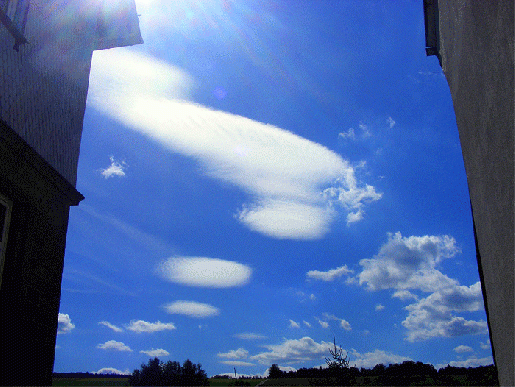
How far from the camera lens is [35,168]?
633cm

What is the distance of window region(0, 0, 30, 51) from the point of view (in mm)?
5746

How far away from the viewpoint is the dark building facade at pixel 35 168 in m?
5.63

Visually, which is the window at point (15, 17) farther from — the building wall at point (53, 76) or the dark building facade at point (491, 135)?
the dark building facade at point (491, 135)

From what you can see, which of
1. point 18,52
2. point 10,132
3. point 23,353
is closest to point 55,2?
point 18,52

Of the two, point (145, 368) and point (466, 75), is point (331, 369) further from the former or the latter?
point (145, 368)

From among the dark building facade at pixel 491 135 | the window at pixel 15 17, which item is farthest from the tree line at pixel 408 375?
the window at pixel 15 17

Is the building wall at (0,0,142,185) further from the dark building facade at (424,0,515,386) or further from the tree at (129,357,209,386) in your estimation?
the tree at (129,357,209,386)

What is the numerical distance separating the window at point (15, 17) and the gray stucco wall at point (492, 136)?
636 cm

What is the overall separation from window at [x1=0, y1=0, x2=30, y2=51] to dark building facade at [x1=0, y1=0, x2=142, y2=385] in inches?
0.6

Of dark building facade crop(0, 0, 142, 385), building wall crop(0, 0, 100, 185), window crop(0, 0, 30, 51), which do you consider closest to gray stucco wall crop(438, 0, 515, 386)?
dark building facade crop(0, 0, 142, 385)

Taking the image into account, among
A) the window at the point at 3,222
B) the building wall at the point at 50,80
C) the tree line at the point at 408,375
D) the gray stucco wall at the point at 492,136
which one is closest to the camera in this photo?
the gray stucco wall at the point at 492,136

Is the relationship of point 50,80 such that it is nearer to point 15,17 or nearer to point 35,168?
point 15,17

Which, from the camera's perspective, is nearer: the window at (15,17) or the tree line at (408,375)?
the window at (15,17)

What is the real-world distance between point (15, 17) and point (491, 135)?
690cm
